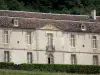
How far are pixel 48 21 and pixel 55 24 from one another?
0.99m

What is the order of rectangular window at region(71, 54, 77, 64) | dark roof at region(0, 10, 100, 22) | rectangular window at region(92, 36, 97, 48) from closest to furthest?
rectangular window at region(71, 54, 77, 64) → dark roof at region(0, 10, 100, 22) → rectangular window at region(92, 36, 97, 48)

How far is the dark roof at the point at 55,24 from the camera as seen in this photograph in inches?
2943

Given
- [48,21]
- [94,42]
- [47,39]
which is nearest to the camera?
[47,39]

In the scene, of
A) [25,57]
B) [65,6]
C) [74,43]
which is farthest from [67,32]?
[65,6]

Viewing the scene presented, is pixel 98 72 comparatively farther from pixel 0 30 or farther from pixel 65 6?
pixel 65 6

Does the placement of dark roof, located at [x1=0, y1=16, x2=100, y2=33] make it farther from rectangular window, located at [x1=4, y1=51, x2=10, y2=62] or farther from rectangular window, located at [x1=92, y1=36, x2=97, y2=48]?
rectangular window, located at [x1=4, y1=51, x2=10, y2=62]

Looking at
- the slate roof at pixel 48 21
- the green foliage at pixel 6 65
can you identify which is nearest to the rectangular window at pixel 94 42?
the slate roof at pixel 48 21

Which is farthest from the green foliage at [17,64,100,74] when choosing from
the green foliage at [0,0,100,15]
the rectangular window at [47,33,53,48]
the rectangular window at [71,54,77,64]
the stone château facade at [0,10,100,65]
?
the green foliage at [0,0,100,15]

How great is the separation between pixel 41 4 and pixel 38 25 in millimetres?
32505

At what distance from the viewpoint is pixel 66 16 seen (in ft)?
262

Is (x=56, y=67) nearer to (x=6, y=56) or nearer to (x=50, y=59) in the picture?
(x=50, y=59)

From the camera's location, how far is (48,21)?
76.0 m

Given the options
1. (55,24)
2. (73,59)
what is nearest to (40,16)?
(55,24)

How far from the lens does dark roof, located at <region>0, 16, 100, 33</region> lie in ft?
245
